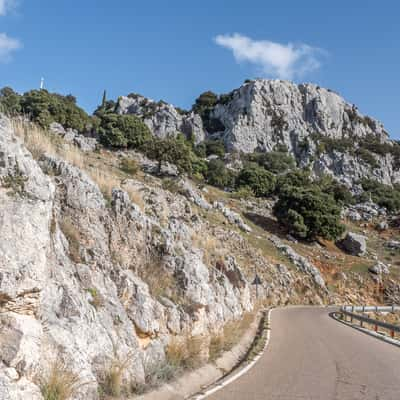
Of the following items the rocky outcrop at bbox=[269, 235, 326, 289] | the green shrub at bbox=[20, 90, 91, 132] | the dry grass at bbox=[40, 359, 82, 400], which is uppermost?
the green shrub at bbox=[20, 90, 91, 132]

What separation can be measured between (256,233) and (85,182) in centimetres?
3839

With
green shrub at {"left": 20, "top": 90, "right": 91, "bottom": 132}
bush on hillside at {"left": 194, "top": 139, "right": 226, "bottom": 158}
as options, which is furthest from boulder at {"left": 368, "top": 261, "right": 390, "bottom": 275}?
bush on hillside at {"left": 194, "top": 139, "right": 226, "bottom": 158}

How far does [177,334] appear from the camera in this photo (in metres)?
9.70

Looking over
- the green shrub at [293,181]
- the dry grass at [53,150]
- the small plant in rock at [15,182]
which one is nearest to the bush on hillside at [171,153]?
the green shrub at [293,181]

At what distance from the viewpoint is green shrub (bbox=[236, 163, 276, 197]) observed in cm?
7312

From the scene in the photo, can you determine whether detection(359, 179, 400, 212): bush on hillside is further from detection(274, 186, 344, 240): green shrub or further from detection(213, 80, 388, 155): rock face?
detection(274, 186, 344, 240): green shrub

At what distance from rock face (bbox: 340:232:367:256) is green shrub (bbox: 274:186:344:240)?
57.7 inches

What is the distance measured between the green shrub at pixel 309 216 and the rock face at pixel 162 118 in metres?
54.0

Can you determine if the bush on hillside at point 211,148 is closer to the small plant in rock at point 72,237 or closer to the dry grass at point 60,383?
the small plant in rock at point 72,237

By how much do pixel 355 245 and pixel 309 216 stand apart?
6.98m

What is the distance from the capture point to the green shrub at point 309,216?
53594 mm

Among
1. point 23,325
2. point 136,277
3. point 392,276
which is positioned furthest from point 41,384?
point 392,276

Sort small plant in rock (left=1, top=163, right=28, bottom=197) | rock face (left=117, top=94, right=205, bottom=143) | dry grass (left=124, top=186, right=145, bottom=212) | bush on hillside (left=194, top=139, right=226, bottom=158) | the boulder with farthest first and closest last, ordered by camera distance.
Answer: rock face (left=117, top=94, right=205, bottom=143), bush on hillside (left=194, top=139, right=226, bottom=158), the boulder, dry grass (left=124, top=186, right=145, bottom=212), small plant in rock (left=1, top=163, right=28, bottom=197)

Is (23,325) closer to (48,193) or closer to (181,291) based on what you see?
(48,193)
